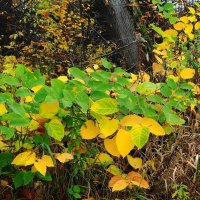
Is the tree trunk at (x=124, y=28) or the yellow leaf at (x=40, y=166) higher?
the tree trunk at (x=124, y=28)

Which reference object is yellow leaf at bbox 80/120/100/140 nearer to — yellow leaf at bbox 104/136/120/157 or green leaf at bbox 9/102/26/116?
yellow leaf at bbox 104/136/120/157

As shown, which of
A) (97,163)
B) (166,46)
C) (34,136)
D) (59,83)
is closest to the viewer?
(59,83)

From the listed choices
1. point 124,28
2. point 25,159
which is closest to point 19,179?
point 25,159

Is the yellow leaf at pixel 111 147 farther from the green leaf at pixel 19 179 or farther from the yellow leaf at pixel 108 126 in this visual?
the green leaf at pixel 19 179

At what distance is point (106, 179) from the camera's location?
2393mm

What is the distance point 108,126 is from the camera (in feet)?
5.86

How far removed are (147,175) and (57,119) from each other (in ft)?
3.00

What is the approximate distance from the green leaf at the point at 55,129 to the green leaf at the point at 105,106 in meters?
0.21

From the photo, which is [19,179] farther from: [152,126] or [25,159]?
[152,126]

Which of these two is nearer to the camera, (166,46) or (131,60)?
(166,46)

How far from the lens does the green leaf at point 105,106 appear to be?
1.75m

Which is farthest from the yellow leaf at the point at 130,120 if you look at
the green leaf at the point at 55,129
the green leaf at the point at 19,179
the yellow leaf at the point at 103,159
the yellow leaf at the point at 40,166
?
the green leaf at the point at 19,179

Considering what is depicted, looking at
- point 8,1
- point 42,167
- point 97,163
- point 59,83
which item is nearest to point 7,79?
point 59,83

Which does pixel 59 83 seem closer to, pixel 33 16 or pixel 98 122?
pixel 98 122
